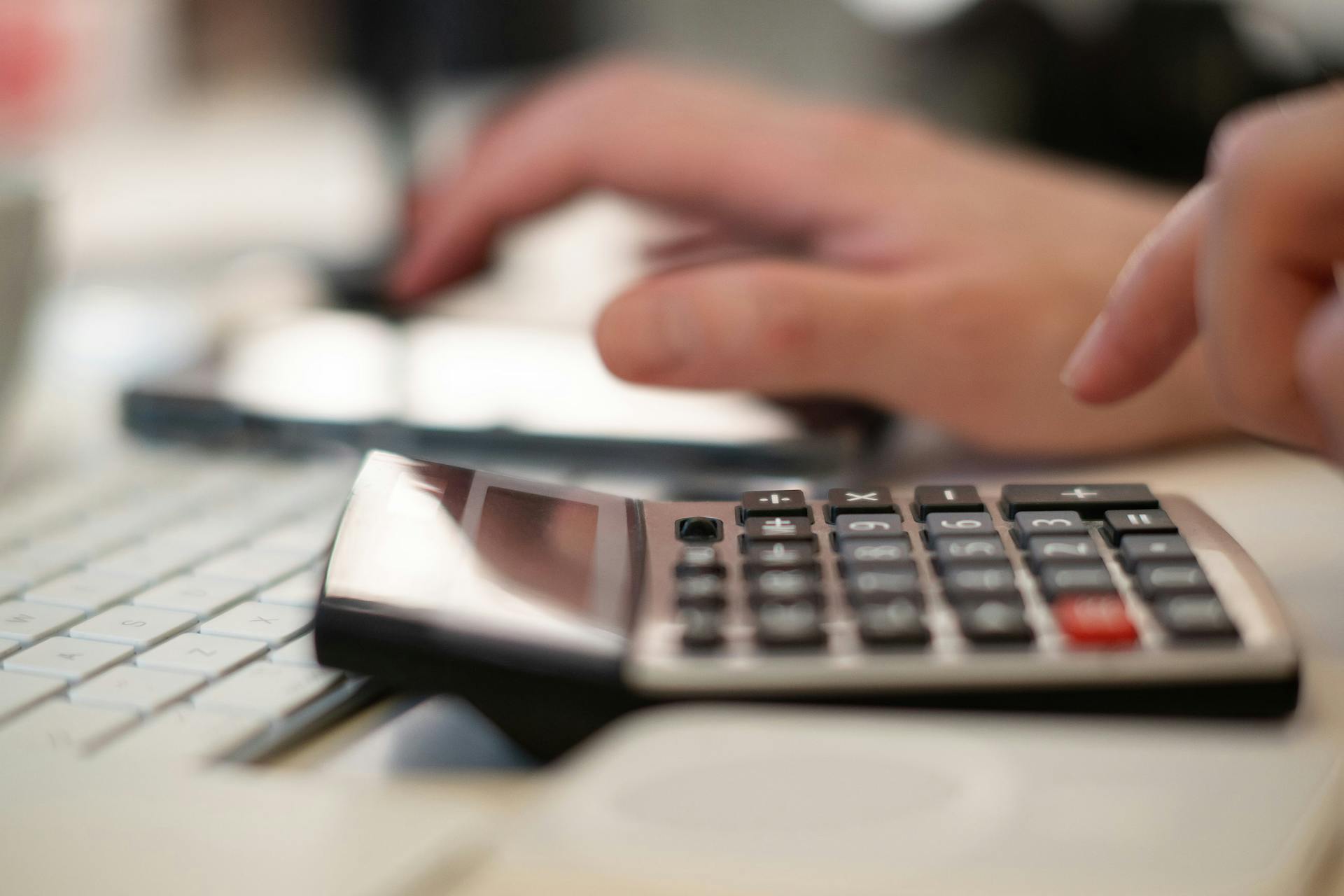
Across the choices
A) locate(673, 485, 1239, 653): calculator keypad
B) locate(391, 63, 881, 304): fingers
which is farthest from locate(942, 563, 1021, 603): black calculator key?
locate(391, 63, 881, 304): fingers

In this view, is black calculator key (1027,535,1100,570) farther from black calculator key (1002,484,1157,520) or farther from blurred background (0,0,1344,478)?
blurred background (0,0,1344,478)

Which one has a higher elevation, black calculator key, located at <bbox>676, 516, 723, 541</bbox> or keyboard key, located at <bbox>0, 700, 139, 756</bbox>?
black calculator key, located at <bbox>676, 516, 723, 541</bbox>

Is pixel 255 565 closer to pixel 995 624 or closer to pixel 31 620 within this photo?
pixel 31 620

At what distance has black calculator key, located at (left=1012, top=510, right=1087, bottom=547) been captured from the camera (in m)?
0.27

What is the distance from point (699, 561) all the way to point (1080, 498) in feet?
0.31

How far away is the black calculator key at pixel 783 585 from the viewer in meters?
0.24

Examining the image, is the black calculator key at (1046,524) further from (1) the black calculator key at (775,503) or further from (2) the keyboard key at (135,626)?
(2) the keyboard key at (135,626)

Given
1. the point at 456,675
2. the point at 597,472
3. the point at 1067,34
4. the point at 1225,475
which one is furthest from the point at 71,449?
the point at 1067,34

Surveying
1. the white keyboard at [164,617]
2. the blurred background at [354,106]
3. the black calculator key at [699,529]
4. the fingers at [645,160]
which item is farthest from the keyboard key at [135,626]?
the fingers at [645,160]

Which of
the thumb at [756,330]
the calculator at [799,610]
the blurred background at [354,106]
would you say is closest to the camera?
the calculator at [799,610]

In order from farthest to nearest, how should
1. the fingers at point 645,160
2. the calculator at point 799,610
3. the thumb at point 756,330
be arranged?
the fingers at point 645,160 → the thumb at point 756,330 → the calculator at point 799,610

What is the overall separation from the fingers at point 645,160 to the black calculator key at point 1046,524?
10.7 inches

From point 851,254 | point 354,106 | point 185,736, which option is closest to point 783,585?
point 185,736

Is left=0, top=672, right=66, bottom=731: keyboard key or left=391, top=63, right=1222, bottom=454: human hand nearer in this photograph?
left=0, top=672, right=66, bottom=731: keyboard key
